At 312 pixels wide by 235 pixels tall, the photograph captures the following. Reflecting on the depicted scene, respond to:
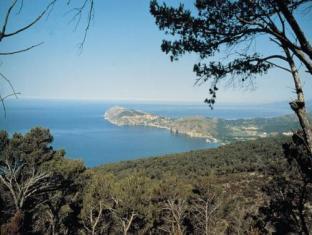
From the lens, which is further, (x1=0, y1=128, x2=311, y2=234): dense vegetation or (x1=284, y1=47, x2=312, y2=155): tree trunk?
(x1=0, y1=128, x2=311, y2=234): dense vegetation

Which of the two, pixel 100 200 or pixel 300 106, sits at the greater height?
pixel 300 106

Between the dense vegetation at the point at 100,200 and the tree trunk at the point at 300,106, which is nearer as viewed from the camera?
the tree trunk at the point at 300,106

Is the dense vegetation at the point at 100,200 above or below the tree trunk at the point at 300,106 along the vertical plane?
below

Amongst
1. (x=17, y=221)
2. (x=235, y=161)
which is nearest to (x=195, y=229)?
(x=17, y=221)

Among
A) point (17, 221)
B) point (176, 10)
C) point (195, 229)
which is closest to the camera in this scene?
point (176, 10)

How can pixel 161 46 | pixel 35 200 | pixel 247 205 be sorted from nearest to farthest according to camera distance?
1. pixel 161 46
2. pixel 35 200
3. pixel 247 205

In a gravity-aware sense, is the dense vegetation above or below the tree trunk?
below

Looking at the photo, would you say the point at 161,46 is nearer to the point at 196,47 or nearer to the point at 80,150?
the point at 196,47

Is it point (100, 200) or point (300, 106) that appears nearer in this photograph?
point (300, 106)
